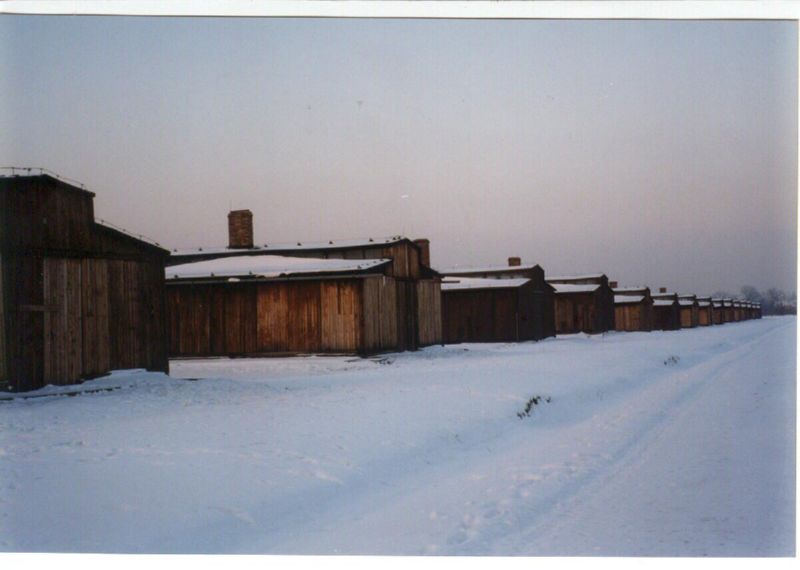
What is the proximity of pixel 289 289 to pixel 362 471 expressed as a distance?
17.7 m

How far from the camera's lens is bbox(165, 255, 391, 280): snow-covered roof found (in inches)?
1025

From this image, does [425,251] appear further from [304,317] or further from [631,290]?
[631,290]

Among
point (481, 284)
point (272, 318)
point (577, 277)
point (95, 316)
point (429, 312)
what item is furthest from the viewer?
point (577, 277)

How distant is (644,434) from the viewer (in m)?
11.5

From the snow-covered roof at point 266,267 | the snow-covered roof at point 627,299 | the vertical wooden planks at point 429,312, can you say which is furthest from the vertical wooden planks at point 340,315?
the snow-covered roof at point 627,299

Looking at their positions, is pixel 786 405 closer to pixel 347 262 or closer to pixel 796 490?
pixel 796 490

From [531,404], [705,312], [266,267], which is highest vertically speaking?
[266,267]

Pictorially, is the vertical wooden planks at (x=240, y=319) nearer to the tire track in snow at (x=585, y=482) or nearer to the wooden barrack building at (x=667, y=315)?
the tire track in snow at (x=585, y=482)

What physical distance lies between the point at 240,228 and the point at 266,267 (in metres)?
7.40

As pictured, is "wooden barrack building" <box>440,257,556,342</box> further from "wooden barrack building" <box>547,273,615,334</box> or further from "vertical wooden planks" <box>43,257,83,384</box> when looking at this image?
"vertical wooden planks" <box>43,257,83,384</box>

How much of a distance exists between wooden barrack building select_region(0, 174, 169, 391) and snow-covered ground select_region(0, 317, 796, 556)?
2.86 ft

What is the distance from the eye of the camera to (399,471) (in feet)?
30.9

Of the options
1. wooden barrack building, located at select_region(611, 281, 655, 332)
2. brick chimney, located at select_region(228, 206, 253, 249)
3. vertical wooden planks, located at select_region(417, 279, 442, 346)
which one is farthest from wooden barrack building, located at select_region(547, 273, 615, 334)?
brick chimney, located at select_region(228, 206, 253, 249)

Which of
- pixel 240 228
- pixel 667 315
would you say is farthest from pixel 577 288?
pixel 240 228
